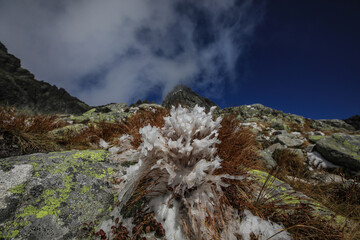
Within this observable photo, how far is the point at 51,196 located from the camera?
141 cm

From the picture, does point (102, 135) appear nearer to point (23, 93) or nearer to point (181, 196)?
point (181, 196)

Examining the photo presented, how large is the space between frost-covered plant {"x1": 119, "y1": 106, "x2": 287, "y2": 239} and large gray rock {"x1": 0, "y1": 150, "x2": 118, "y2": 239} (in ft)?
A: 1.07

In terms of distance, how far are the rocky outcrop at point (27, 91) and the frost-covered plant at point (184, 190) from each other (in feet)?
222

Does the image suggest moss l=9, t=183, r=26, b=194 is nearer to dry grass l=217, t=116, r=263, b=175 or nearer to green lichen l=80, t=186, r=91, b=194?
green lichen l=80, t=186, r=91, b=194

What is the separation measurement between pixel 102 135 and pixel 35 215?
241cm

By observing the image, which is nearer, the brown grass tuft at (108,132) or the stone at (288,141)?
the brown grass tuft at (108,132)

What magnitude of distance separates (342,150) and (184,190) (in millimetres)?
6658

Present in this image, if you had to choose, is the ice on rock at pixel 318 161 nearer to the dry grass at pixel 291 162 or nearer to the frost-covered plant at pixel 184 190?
the dry grass at pixel 291 162

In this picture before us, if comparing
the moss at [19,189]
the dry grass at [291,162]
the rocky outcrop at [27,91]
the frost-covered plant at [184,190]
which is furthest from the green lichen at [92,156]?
the rocky outcrop at [27,91]

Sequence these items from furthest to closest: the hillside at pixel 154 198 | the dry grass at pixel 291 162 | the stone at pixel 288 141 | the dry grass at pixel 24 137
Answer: the stone at pixel 288 141 → the dry grass at pixel 291 162 → the dry grass at pixel 24 137 → the hillside at pixel 154 198

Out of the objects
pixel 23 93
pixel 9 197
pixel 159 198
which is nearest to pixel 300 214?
pixel 159 198

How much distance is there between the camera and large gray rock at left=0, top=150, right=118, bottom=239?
1.20 metres

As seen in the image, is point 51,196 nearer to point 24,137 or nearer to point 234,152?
point 24,137

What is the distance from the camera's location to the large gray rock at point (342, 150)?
15.6 feet
